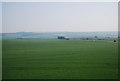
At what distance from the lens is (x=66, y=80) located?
3406 mm

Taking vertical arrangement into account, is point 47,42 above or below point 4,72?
above

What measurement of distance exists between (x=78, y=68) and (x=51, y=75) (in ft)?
3.19

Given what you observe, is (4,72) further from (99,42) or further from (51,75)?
(99,42)

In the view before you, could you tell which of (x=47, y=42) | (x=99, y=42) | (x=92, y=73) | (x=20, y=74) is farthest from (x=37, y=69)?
(x=99, y=42)

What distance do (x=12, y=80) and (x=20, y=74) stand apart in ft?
1.41

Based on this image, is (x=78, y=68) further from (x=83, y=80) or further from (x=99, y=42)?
(x=99, y=42)

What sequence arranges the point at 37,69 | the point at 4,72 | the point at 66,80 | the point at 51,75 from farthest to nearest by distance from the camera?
the point at 37,69, the point at 4,72, the point at 51,75, the point at 66,80

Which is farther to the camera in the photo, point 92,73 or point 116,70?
point 116,70

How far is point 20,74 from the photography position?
153 inches

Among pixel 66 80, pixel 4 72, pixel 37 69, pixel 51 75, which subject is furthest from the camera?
pixel 37 69

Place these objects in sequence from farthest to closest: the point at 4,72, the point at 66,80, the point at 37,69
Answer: the point at 37,69 < the point at 4,72 < the point at 66,80

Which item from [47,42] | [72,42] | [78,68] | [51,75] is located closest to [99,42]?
[72,42]

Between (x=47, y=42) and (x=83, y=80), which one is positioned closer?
(x=83, y=80)

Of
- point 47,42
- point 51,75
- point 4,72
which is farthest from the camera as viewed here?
point 47,42
